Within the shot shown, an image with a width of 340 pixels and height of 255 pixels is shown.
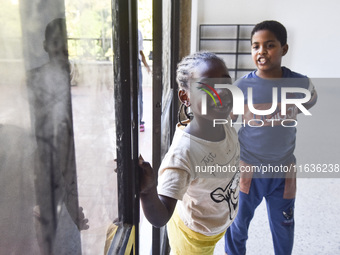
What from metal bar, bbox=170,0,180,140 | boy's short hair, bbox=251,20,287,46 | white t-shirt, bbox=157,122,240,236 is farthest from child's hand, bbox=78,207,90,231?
metal bar, bbox=170,0,180,140

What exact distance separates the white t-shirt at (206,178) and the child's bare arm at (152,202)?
0.20 feet

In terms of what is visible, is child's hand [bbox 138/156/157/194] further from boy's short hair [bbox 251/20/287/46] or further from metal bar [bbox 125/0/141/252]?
boy's short hair [bbox 251/20/287/46]

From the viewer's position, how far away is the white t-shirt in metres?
0.94

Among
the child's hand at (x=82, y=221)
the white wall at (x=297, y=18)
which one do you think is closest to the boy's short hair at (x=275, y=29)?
the child's hand at (x=82, y=221)

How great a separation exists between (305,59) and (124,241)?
751 cm

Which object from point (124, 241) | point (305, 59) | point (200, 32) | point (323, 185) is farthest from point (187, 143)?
point (305, 59)

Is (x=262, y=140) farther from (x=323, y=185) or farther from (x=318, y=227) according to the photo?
(x=323, y=185)

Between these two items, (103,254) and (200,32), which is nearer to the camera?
(103,254)

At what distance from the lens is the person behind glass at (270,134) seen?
1.54 meters

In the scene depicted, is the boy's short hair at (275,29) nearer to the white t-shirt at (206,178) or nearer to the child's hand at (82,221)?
the white t-shirt at (206,178)

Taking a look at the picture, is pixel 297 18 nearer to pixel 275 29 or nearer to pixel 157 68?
pixel 275 29

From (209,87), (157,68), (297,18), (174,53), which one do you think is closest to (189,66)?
(209,87)

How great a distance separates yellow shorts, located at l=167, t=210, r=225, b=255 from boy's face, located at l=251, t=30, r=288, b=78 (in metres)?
0.83

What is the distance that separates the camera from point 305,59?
24.1 feet
